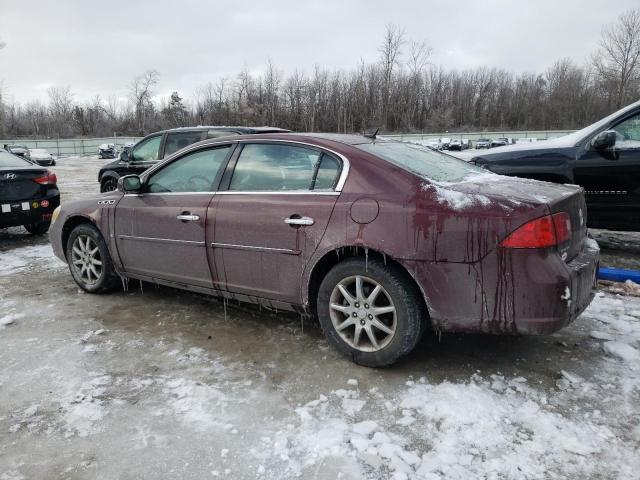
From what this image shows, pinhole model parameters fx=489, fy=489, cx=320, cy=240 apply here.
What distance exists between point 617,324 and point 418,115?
8490 cm

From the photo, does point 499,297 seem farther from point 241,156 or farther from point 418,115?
point 418,115

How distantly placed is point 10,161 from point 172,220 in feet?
16.4

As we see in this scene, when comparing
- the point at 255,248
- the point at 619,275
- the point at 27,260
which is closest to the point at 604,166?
the point at 619,275

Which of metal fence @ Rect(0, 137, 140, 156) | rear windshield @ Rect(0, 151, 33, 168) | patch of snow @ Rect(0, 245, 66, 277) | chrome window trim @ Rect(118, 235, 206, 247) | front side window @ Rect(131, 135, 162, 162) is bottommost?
patch of snow @ Rect(0, 245, 66, 277)

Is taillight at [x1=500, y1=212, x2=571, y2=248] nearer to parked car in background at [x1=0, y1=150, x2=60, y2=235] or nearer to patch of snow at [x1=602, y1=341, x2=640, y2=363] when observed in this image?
patch of snow at [x1=602, y1=341, x2=640, y2=363]

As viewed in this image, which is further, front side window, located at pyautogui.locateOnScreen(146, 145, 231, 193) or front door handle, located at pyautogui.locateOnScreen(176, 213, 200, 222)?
front side window, located at pyautogui.locateOnScreen(146, 145, 231, 193)

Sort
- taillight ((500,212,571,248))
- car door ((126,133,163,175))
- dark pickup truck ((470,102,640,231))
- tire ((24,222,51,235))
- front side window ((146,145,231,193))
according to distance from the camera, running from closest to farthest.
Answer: taillight ((500,212,571,248)), front side window ((146,145,231,193)), dark pickup truck ((470,102,640,231)), tire ((24,222,51,235)), car door ((126,133,163,175))

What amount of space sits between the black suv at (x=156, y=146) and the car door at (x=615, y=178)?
4.72 metres

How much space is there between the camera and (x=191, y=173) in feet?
13.2

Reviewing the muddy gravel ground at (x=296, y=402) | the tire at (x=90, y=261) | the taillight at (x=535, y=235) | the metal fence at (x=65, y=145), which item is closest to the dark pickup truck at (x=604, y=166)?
Result: the muddy gravel ground at (x=296, y=402)

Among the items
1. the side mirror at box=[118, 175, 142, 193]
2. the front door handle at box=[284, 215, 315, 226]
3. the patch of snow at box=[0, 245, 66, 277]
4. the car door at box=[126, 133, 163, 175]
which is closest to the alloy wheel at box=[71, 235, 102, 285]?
the side mirror at box=[118, 175, 142, 193]

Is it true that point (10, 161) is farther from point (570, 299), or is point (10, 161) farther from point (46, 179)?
point (570, 299)

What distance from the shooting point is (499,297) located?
8.84ft

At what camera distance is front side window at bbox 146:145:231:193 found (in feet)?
12.7
